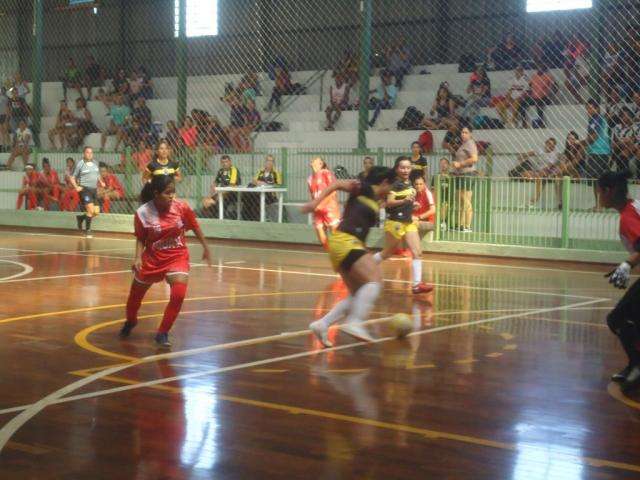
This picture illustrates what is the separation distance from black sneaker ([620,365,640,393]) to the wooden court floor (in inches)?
3.1

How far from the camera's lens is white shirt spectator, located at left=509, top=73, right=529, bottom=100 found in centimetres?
2127

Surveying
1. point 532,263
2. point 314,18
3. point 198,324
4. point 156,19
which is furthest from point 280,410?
point 156,19

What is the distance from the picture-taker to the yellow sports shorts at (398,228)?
13336 mm

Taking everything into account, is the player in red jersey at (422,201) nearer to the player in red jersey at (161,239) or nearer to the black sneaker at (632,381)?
the player in red jersey at (161,239)

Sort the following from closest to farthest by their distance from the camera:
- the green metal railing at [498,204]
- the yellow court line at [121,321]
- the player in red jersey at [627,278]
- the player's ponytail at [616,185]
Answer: the player in red jersey at [627,278]
the player's ponytail at [616,185]
the yellow court line at [121,321]
the green metal railing at [498,204]

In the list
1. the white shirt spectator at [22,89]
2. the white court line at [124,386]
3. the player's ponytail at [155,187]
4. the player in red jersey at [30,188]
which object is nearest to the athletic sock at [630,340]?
the white court line at [124,386]

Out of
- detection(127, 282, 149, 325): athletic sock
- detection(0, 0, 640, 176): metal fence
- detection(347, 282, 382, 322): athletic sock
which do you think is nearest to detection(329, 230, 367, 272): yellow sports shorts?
detection(347, 282, 382, 322): athletic sock

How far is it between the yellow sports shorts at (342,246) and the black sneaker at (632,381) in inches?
107

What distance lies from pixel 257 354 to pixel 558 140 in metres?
12.2

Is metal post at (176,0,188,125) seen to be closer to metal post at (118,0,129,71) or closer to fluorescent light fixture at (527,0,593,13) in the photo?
metal post at (118,0,129,71)

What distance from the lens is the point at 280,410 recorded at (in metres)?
6.81

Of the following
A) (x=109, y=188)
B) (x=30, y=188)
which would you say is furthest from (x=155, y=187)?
(x=30, y=188)

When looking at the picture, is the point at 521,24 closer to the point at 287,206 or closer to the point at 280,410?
the point at 287,206

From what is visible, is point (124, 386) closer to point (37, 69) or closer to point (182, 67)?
point (182, 67)
